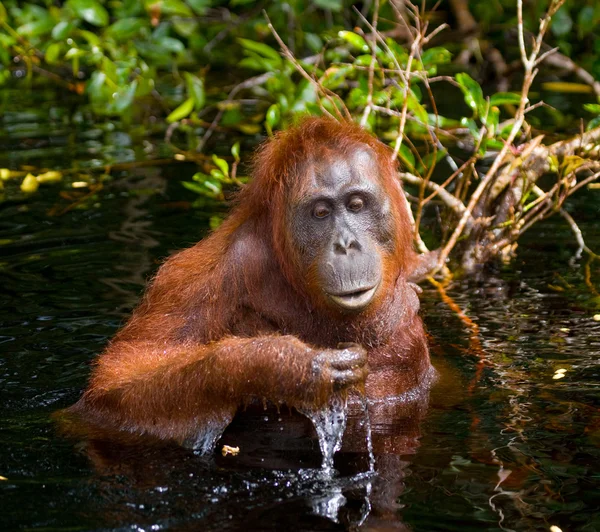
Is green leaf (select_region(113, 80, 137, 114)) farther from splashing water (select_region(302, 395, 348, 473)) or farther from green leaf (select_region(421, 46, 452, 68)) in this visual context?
splashing water (select_region(302, 395, 348, 473))

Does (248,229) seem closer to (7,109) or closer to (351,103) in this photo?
(351,103)

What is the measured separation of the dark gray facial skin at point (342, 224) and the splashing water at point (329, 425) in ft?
1.42

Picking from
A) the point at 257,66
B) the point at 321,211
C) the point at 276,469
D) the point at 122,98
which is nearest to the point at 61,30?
the point at 122,98

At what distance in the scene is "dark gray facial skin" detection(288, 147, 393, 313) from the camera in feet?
15.9

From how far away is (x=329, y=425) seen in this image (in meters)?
4.87

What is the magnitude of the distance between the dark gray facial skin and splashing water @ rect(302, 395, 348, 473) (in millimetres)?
432

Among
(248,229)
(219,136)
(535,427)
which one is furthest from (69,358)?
(219,136)

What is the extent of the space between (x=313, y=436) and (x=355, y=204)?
3.55 feet

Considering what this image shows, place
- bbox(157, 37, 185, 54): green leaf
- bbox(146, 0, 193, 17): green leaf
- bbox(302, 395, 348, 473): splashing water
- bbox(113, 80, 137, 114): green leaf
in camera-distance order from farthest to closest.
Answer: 1. bbox(157, 37, 185, 54): green leaf
2. bbox(146, 0, 193, 17): green leaf
3. bbox(113, 80, 137, 114): green leaf
4. bbox(302, 395, 348, 473): splashing water

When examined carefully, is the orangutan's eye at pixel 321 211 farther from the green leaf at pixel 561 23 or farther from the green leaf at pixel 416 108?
the green leaf at pixel 561 23

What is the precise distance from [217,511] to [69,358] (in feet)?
7.42

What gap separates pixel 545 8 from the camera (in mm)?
11133

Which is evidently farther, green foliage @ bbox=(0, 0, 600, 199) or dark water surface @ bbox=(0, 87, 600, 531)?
green foliage @ bbox=(0, 0, 600, 199)

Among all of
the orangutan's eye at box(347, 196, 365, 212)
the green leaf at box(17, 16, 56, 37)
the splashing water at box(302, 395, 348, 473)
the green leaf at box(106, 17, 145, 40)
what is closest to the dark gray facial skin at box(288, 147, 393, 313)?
the orangutan's eye at box(347, 196, 365, 212)
